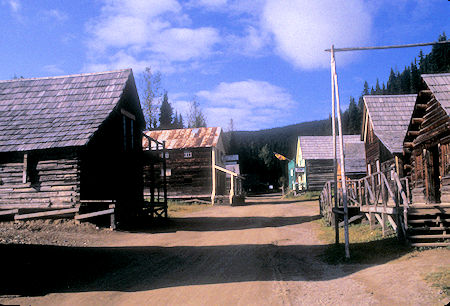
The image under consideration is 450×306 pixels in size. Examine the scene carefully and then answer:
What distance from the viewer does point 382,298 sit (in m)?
5.90

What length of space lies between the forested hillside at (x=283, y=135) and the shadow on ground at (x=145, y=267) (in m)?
48.9

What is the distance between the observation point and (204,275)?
791 cm

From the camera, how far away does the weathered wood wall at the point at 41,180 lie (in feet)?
50.2

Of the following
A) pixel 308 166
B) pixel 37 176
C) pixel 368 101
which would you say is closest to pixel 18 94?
pixel 37 176

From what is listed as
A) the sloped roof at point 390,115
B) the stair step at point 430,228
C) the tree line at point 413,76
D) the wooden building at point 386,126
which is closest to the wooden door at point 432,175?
the wooden building at point 386,126

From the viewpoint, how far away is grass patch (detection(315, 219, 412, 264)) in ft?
29.7

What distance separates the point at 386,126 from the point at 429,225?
1318 cm

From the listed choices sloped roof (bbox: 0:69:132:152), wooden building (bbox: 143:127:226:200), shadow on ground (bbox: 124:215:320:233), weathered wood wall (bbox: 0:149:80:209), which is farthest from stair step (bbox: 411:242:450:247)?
wooden building (bbox: 143:127:226:200)

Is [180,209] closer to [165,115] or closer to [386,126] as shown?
[386,126]

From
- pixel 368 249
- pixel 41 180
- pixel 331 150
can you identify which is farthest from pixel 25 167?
pixel 331 150

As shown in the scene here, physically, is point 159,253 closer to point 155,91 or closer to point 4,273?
point 4,273

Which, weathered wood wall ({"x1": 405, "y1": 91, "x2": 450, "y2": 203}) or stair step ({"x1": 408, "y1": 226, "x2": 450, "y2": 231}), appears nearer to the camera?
stair step ({"x1": 408, "y1": 226, "x2": 450, "y2": 231})

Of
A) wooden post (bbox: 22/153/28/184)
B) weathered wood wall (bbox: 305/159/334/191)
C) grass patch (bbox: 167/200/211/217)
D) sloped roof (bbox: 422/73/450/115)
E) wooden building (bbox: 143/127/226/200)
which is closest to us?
sloped roof (bbox: 422/73/450/115)

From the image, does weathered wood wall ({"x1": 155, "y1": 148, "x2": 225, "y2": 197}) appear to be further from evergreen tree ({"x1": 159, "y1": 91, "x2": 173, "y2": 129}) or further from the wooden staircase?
evergreen tree ({"x1": 159, "y1": 91, "x2": 173, "y2": 129})
